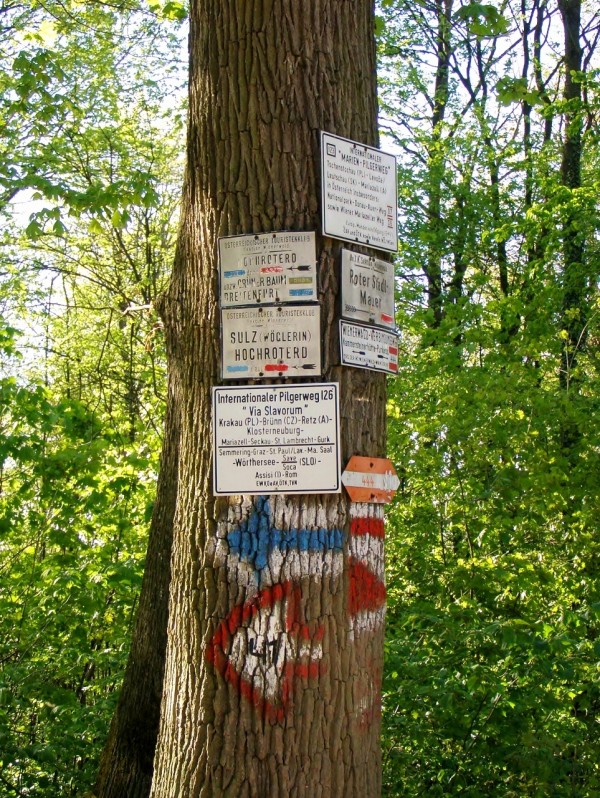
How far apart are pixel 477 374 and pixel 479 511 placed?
142 centimetres

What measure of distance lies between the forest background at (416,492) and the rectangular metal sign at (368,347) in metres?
2.14

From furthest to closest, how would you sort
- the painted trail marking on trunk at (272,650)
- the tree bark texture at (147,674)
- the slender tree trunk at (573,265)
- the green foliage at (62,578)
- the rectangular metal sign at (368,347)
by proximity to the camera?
1. the slender tree trunk at (573,265)
2. the green foliage at (62,578)
3. the tree bark texture at (147,674)
4. the rectangular metal sign at (368,347)
5. the painted trail marking on trunk at (272,650)

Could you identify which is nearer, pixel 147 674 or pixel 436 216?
pixel 147 674

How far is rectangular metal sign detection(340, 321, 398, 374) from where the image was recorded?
2.85 metres

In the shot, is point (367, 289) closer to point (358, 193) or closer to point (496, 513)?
point (358, 193)

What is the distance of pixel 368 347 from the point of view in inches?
115

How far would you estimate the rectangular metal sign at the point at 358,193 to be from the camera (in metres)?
2.89

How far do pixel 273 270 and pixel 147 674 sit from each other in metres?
2.72

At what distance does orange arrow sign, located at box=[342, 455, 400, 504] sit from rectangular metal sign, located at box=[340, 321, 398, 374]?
0.96 ft

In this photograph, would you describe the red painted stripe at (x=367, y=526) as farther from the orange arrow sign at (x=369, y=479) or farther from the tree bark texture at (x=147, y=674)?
the tree bark texture at (x=147, y=674)

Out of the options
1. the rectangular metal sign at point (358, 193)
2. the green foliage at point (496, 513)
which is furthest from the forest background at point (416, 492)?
the rectangular metal sign at point (358, 193)

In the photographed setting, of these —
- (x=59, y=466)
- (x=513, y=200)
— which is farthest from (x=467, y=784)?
(x=513, y=200)

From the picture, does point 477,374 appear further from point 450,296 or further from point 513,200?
point 513,200

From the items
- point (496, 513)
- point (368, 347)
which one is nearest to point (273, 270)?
point (368, 347)
